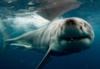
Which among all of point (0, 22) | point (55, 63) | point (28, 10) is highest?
point (28, 10)

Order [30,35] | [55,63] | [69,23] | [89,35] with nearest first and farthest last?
[69,23] → [89,35] → [30,35] → [55,63]

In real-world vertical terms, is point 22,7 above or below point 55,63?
above

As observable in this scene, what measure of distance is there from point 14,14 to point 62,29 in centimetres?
1769

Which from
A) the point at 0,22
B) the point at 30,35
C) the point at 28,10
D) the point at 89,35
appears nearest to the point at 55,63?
the point at 0,22

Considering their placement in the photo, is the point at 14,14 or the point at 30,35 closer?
the point at 30,35

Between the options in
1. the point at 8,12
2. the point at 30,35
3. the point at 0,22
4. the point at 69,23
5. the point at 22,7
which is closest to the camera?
the point at 69,23

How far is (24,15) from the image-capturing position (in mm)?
22969

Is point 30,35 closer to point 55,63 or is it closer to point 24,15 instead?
point 24,15

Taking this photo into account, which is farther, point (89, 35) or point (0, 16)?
point (0, 16)

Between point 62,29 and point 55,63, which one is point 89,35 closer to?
point 62,29

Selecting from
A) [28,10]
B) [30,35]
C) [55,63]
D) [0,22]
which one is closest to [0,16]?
[0,22]

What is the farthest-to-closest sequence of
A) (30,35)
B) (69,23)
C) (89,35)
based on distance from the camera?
(30,35) → (89,35) → (69,23)

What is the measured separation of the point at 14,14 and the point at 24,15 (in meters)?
1.20

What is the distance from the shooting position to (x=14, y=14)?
76.3 feet
